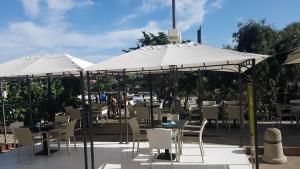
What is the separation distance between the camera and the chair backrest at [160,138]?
7.29m

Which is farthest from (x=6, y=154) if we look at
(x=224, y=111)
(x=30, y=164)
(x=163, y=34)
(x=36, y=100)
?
(x=163, y=34)

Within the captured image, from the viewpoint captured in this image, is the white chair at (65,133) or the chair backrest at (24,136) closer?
the chair backrest at (24,136)

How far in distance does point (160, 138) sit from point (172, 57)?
5.29 feet

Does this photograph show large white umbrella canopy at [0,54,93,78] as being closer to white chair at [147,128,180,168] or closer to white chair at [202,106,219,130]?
white chair at [147,128,180,168]

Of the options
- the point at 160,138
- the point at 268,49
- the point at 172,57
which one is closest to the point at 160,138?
the point at 160,138

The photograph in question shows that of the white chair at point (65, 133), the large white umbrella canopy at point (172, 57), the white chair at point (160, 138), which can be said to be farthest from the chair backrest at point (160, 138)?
the white chair at point (65, 133)

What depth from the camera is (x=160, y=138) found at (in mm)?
7371

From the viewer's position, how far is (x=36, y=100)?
51.1ft

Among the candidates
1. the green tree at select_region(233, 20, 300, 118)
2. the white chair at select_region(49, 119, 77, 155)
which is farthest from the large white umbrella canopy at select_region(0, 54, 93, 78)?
the green tree at select_region(233, 20, 300, 118)

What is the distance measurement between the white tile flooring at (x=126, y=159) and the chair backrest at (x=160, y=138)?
1.86 feet

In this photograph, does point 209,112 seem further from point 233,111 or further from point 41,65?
point 41,65

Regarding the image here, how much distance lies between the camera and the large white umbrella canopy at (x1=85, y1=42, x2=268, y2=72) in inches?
256

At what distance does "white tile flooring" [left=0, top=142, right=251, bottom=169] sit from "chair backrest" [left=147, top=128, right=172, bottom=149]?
0.57 m

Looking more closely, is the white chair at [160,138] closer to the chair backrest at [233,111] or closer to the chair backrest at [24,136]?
the chair backrest at [24,136]
